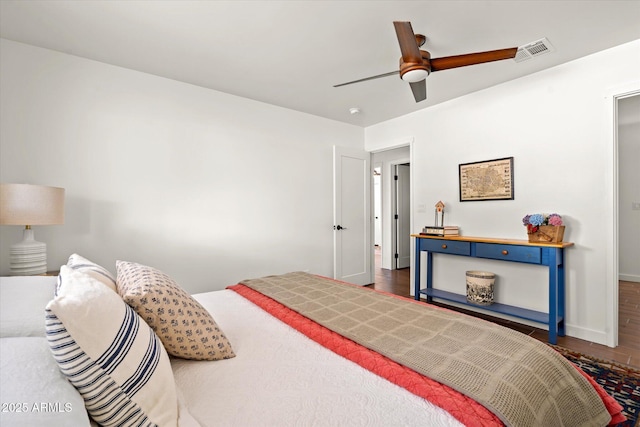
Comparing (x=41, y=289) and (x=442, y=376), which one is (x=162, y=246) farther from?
(x=442, y=376)

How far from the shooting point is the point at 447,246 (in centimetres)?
340

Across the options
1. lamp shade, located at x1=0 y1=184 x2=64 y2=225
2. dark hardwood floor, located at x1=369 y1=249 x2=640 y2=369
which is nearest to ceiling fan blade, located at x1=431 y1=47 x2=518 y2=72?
dark hardwood floor, located at x1=369 y1=249 x2=640 y2=369

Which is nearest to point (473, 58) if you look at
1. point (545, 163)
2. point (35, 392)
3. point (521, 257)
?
point (545, 163)

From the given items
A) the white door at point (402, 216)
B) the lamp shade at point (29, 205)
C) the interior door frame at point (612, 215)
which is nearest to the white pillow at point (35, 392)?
the lamp shade at point (29, 205)

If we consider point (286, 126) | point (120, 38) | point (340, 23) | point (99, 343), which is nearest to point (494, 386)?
point (99, 343)

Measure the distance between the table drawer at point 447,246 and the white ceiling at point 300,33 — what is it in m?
1.75

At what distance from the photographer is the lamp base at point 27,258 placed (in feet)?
6.64

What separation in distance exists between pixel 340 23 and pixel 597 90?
7.72 feet

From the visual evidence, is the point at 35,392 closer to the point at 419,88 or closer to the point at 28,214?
the point at 28,214

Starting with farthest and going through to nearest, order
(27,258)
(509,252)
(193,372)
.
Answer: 1. (509,252)
2. (27,258)
3. (193,372)

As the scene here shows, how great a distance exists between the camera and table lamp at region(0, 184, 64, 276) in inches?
75.4

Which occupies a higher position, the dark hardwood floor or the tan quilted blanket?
the tan quilted blanket

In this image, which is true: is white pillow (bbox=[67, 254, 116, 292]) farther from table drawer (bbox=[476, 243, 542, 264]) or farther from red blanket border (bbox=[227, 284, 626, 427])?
table drawer (bbox=[476, 243, 542, 264])

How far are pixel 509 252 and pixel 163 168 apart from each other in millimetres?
3545
